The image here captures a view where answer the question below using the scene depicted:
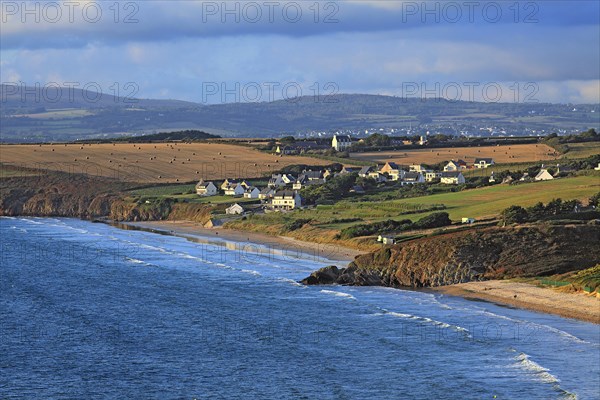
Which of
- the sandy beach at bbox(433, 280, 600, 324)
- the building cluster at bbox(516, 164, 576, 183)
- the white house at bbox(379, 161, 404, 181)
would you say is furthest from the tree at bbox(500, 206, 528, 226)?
the white house at bbox(379, 161, 404, 181)

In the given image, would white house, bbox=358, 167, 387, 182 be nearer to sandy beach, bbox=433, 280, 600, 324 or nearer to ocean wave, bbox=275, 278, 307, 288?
ocean wave, bbox=275, 278, 307, 288

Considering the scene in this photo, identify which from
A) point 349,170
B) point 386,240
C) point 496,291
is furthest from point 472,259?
point 349,170

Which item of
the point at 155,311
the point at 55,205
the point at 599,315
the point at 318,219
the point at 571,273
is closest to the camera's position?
the point at 599,315

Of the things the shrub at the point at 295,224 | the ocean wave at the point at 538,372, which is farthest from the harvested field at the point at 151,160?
the ocean wave at the point at 538,372

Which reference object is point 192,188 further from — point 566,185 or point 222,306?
point 222,306

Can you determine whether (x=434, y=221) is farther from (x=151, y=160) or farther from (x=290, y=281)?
(x=151, y=160)

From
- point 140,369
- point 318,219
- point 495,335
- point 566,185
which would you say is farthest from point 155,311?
point 566,185

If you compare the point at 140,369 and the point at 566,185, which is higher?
the point at 566,185
